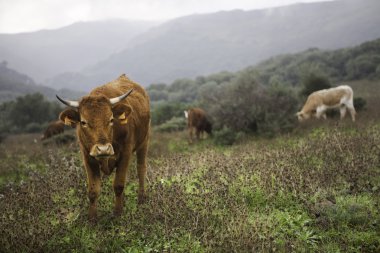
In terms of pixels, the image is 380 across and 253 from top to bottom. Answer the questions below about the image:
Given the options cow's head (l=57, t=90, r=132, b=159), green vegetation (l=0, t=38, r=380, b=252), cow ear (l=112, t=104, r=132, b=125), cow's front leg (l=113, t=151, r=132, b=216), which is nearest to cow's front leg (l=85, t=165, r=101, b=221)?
green vegetation (l=0, t=38, r=380, b=252)

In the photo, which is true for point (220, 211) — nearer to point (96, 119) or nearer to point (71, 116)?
point (96, 119)

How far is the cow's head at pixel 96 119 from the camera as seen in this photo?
4000 millimetres

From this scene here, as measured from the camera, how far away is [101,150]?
155 inches

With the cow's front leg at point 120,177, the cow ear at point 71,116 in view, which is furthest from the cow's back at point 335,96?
the cow ear at point 71,116

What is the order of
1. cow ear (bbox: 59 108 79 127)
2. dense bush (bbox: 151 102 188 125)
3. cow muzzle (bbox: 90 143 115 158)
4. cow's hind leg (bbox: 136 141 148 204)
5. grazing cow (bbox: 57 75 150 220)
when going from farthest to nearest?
dense bush (bbox: 151 102 188 125) → cow's hind leg (bbox: 136 141 148 204) → cow ear (bbox: 59 108 79 127) → grazing cow (bbox: 57 75 150 220) → cow muzzle (bbox: 90 143 115 158)

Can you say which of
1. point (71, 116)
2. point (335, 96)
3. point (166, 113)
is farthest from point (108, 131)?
point (166, 113)

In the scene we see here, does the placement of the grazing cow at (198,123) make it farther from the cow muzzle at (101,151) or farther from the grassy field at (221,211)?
the cow muzzle at (101,151)

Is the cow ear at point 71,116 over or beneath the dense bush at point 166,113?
over

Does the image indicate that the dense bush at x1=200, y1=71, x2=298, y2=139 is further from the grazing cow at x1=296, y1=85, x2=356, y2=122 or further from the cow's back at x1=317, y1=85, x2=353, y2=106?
the cow's back at x1=317, y1=85, x2=353, y2=106

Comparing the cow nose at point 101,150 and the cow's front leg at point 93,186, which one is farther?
the cow's front leg at point 93,186

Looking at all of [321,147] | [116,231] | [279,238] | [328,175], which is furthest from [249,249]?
[321,147]

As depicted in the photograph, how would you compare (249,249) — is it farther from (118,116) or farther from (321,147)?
(321,147)

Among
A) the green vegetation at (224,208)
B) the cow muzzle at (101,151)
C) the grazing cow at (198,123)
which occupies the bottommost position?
the grazing cow at (198,123)

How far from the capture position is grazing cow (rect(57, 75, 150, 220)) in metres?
4.15
